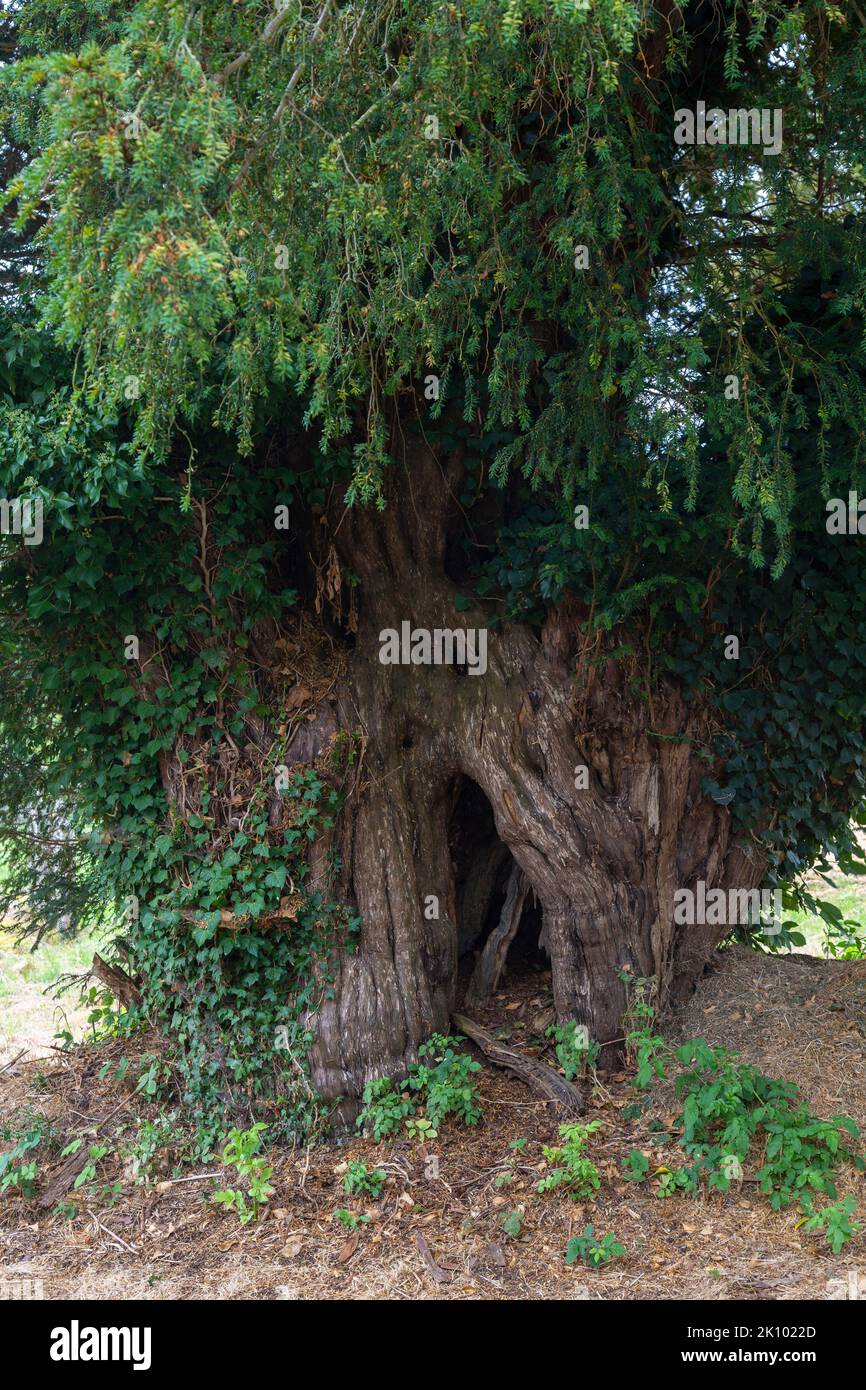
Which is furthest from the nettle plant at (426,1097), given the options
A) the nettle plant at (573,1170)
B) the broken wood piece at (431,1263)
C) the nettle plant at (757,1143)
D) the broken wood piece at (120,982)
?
the broken wood piece at (120,982)

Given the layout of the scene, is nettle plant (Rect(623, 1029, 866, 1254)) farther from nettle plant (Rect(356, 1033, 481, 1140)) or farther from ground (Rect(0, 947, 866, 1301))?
nettle plant (Rect(356, 1033, 481, 1140))

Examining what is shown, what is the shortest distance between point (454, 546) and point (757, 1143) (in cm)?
371

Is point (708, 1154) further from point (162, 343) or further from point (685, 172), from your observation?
point (685, 172)

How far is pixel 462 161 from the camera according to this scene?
409cm

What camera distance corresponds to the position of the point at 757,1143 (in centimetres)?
515

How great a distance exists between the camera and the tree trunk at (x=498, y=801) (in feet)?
19.8

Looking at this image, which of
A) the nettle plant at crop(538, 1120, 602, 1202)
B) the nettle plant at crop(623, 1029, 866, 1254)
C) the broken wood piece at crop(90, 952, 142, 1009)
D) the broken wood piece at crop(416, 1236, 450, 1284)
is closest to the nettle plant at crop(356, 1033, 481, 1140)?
the nettle plant at crop(538, 1120, 602, 1202)

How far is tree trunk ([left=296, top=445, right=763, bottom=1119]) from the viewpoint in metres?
6.05

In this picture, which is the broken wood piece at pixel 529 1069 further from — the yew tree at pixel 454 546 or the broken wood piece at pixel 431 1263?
the broken wood piece at pixel 431 1263

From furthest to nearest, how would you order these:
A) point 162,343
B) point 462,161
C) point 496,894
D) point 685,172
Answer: point 496,894
point 685,172
point 462,161
point 162,343

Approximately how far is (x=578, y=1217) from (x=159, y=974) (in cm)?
263

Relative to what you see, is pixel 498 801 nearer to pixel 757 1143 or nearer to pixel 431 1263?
pixel 757 1143

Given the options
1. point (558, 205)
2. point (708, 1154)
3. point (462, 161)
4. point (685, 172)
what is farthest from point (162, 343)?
point (708, 1154)

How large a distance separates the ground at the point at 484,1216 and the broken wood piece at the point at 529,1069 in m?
0.09
